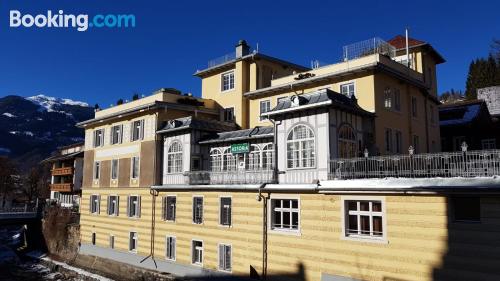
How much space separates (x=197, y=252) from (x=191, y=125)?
8.05m

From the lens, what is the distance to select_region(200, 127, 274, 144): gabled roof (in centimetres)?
2452

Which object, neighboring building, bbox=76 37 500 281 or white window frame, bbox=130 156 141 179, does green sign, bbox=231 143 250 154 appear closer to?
neighboring building, bbox=76 37 500 281

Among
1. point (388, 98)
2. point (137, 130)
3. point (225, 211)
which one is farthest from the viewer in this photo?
point (137, 130)

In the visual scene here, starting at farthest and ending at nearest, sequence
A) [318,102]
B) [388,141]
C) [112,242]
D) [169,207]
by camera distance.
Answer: [112,242] < [169,207] < [388,141] < [318,102]

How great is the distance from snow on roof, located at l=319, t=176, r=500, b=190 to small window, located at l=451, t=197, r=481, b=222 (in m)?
0.75

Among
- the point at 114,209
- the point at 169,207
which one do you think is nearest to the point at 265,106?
the point at 169,207

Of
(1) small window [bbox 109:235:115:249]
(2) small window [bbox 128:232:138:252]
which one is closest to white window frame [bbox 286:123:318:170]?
(2) small window [bbox 128:232:138:252]

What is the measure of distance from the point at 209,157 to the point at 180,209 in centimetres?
407

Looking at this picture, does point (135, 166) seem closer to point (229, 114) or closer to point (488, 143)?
point (229, 114)

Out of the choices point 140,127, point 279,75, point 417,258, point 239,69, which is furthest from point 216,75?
point 417,258

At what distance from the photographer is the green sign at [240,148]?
83.8 ft

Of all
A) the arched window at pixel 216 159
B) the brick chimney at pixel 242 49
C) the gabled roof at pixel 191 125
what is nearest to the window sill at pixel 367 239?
the arched window at pixel 216 159

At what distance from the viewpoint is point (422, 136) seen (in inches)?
1096

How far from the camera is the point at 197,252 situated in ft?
83.0
